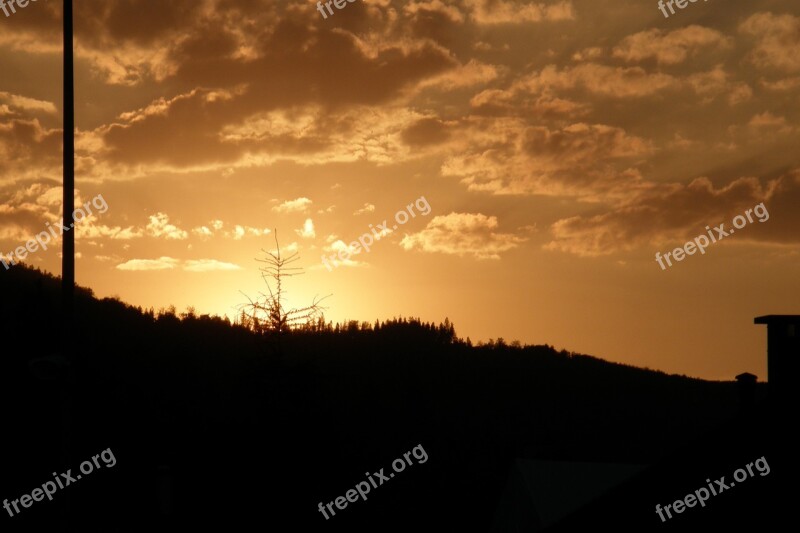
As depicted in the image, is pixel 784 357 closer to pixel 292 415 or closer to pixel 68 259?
pixel 68 259

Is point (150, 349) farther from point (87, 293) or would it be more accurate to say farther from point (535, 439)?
point (535, 439)

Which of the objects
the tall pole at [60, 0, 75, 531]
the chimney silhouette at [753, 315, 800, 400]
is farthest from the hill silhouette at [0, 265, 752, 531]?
the chimney silhouette at [753, 315, 800, 400]

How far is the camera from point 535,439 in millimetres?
147500

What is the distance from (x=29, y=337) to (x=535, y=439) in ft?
372

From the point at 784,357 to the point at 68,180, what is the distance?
1084 cm

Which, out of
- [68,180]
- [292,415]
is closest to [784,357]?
[68,180]

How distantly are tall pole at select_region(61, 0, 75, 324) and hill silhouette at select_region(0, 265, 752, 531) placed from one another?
795mm

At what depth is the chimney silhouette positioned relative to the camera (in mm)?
14820

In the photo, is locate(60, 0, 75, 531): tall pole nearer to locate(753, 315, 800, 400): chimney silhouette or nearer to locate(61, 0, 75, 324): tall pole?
locate(61, 0, 75, 324): tall pole

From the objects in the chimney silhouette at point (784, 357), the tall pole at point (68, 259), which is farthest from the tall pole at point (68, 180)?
the chimney silhouette at point (784, 357)

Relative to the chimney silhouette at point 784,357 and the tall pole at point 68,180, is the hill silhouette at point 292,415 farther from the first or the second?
the chimney silhouette at point 784,357

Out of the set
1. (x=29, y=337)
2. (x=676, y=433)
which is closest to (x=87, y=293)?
(x=29, y=337)

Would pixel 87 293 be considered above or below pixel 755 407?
above

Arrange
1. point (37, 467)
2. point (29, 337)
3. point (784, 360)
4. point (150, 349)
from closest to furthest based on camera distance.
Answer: point (784, 360)
point (37, 467)
point (29, 337)
point (150, 349)
